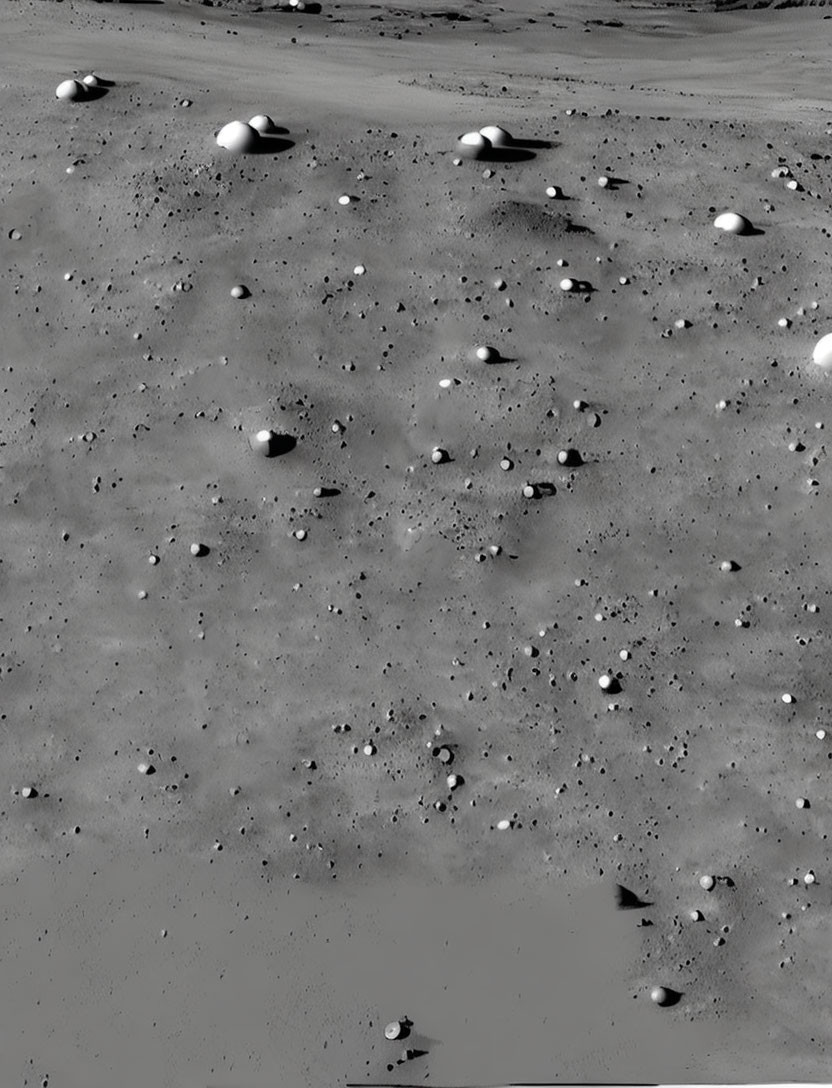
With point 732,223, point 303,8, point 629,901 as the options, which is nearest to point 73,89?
point 303,8

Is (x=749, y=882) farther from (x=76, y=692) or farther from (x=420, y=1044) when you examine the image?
(x=76, y=692)

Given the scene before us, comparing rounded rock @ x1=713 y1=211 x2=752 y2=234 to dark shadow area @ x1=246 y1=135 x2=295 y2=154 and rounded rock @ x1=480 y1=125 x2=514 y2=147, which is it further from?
dark shadow area @ x1=246 y1=135 x2=295 y2=154

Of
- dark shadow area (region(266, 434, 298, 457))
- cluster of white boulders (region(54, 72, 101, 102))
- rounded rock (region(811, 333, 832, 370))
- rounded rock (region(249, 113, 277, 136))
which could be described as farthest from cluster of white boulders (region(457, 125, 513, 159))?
cluster of white boulders (region(54, 72, 101, 102))

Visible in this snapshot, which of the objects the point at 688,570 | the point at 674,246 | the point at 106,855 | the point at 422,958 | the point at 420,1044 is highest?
the point at 674,246

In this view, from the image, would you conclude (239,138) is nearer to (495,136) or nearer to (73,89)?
(73,89)

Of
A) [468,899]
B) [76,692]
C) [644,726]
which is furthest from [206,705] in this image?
[644,726]
